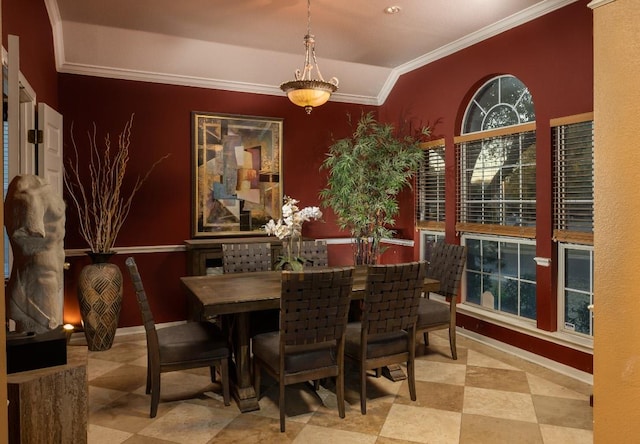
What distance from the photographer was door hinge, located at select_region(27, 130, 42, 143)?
304cm

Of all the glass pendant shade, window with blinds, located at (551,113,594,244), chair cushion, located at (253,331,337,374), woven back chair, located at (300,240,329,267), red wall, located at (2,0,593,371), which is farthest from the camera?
woven back chair, located at (300,240,329,267)

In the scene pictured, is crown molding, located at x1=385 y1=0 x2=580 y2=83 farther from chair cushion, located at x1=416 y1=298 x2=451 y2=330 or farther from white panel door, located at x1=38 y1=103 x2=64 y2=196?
white panel door, located at x1=38 y1=103 x2=64 y2=196

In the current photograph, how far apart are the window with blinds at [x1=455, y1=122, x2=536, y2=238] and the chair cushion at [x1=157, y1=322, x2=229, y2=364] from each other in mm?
2785

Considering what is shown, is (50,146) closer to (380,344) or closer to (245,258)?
(245,258)

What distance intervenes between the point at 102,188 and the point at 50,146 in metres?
1.32

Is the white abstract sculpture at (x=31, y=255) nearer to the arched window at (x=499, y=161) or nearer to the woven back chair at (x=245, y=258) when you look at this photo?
the woven back chair at (x=245, y=258)

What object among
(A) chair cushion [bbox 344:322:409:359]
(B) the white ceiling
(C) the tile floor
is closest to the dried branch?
(B) the white ceiling

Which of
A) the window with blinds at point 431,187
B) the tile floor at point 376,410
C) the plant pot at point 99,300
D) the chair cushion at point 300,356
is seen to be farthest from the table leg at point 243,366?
the window with blinds at point 431,187

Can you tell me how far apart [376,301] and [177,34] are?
3282mm

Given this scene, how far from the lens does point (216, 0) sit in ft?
12.2

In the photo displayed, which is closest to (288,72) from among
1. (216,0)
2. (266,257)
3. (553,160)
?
(216,0)

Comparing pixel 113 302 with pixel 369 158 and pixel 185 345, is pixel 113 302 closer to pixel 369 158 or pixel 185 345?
pixel 185 345

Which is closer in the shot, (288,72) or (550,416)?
(550,416)

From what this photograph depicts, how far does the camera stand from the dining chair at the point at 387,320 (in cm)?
292
